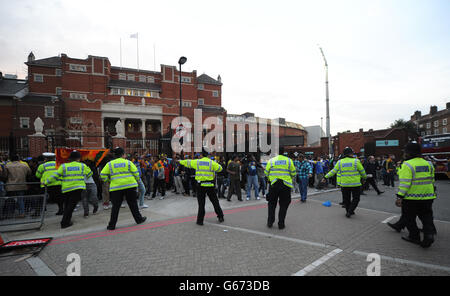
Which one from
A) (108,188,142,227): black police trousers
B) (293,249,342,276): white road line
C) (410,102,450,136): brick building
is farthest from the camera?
(410,102,450,136): brick building

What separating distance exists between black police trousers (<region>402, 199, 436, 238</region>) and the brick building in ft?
206

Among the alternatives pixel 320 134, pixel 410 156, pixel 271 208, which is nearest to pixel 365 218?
pixel 410 156

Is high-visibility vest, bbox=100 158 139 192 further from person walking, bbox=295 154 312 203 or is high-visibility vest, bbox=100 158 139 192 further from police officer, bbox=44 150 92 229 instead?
person walking, bbox=295 154 312 203

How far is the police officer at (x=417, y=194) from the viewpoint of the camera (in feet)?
13.0

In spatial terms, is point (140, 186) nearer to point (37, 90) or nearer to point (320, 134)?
point (37, 90)

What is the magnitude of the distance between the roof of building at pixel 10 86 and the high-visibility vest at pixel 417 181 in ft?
157

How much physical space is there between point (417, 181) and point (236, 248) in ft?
11.8

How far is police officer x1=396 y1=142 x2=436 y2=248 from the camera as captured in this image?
156 inches

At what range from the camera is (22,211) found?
5426 mm

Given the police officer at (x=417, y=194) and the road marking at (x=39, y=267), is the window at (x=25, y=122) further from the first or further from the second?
the police officer at (x=417, y=194)
